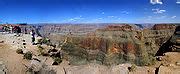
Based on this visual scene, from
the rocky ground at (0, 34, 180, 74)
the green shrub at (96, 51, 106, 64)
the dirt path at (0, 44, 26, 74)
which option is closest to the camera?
the rocky ground at (0, 34, 180, 74)

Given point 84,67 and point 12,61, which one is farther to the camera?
point 84,67

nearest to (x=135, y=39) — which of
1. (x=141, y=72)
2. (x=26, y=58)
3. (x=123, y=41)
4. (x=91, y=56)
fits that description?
(x=123, y=41)

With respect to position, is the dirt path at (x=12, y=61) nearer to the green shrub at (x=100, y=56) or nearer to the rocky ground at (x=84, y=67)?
the rocky ground at (x=84, y=67)

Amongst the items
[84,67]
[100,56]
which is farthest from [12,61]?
[100,56]

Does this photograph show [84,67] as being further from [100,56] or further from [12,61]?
[100,56]

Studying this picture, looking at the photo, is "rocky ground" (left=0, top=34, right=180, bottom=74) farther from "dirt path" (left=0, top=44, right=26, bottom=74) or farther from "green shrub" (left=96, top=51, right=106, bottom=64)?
"green shrub" (left=96, top=51, right=106, bottom=64)

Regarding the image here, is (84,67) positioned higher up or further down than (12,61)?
further down

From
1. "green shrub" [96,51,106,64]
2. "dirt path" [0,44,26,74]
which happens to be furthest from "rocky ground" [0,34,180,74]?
"green shrub" [96,51,106,64]

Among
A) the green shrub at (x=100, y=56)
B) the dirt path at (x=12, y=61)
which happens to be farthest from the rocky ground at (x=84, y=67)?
the green shrub at (x=100, y=56)

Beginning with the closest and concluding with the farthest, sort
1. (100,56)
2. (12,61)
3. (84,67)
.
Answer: (12,61), (84,67), (100,56)

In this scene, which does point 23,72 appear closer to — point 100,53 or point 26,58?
point 26,58

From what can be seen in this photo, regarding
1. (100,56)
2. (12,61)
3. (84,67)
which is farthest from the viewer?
(100,56)
